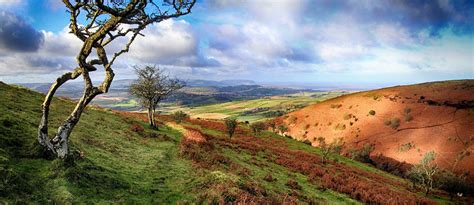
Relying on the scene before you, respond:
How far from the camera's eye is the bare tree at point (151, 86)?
4672 cm

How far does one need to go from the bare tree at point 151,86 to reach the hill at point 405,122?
59.1 m

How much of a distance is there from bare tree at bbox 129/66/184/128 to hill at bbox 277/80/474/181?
59058mm

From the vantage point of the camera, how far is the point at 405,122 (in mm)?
83312

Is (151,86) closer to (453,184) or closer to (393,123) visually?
(453,184)

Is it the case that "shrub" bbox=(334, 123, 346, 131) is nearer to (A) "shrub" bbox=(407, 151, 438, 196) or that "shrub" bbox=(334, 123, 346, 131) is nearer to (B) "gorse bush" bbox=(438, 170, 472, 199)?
(B) "gorse bush" bbox=(438, 170, 472, 199)

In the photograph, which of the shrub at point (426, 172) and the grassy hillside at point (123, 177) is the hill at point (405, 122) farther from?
the grassy hillside at point (123, 177)

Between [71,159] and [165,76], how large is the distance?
1377 inches

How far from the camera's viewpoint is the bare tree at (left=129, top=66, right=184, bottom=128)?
4672cm

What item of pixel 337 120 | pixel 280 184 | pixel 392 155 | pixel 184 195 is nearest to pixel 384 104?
pixel 337 120

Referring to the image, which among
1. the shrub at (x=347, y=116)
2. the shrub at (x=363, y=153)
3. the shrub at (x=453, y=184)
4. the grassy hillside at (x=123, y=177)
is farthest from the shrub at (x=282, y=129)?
the grassy hillside at (x=123, y=177)

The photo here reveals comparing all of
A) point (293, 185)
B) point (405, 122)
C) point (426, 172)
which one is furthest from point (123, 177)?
point (405, 122)

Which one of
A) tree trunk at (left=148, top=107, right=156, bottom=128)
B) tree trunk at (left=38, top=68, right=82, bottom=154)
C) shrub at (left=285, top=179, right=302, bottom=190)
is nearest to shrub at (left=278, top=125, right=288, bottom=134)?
tree trunk at (left=148, top=107, right=156, bottom=128)

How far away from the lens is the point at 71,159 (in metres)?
13.9

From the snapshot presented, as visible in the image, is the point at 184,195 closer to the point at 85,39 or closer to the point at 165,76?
the point at 85,39
